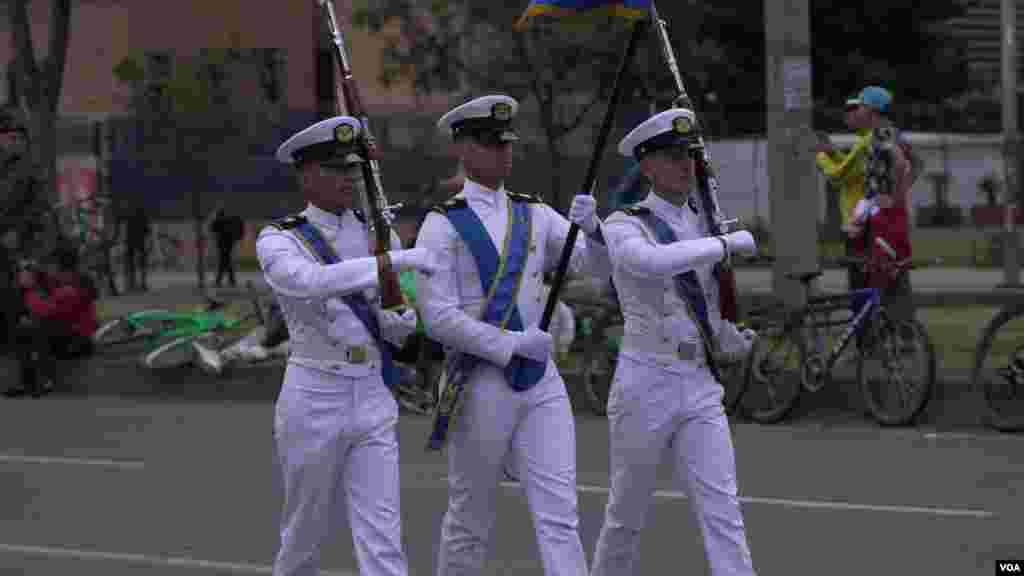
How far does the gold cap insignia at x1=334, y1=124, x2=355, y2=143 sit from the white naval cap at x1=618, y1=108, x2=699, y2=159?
3.41 feet

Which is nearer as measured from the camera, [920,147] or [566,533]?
[566,533]

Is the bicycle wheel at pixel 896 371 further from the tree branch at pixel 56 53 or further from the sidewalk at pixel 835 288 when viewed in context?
the tree branch at pixel 56 53

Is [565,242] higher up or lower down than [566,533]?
higher up

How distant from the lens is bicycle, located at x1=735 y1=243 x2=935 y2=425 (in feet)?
40.6

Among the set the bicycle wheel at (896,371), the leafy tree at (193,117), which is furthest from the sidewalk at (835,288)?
the bicycle wheel at (896,371)

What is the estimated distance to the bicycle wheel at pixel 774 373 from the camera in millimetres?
12883

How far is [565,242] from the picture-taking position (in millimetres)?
6891

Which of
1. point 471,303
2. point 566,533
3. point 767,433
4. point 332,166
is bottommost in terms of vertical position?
point 767,433

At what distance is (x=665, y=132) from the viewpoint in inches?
264

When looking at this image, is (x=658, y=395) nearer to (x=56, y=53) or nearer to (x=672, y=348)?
(x=672, y=348)

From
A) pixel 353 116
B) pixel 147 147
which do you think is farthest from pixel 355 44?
pixel 353 116

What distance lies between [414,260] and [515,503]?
13.9 ft

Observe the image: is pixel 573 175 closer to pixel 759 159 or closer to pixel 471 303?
pixel 759 159

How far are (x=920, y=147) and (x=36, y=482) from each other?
3323 cm
